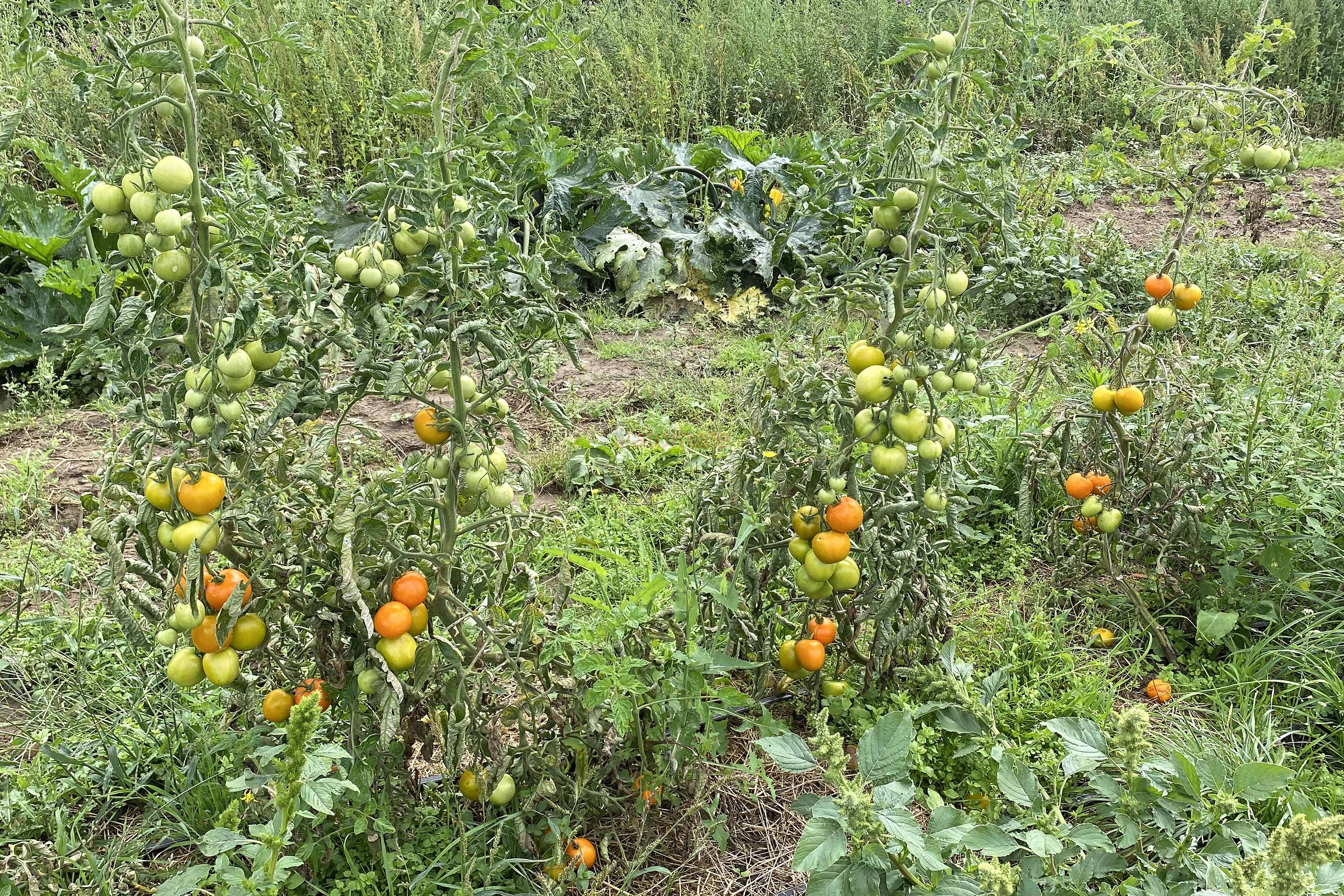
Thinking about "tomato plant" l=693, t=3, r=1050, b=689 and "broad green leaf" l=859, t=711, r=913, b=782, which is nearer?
"broad green leaf" l=859, t=711, r=913, b=782

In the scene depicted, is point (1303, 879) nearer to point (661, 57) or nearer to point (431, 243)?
point (431, 243)

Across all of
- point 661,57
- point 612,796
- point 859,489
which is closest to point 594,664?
point 612,796

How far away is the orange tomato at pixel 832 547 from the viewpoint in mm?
1834

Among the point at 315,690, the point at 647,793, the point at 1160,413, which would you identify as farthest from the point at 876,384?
the point at 1160,413

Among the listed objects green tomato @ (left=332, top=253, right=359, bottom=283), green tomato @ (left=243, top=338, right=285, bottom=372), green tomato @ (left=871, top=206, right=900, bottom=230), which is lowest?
green tomato @ (left=871, top=206, right=900, bottom=230)

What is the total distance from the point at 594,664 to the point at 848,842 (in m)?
0.51

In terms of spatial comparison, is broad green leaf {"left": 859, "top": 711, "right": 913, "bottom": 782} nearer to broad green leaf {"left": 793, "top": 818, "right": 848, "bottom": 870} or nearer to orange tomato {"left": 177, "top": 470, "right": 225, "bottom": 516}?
broad green leaf {"left": 793, "top": 818, "right": 848, "bottom": 870}

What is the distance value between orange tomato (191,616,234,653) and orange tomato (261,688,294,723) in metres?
0.16

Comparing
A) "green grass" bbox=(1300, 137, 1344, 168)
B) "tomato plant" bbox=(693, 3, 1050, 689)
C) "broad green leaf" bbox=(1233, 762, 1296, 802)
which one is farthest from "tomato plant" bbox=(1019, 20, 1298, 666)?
"green grass" bbox=(1300, 137, 1344, 168)

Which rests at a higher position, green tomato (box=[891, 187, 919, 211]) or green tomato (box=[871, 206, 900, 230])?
green tomato (box=[891, 187, 919, 211])

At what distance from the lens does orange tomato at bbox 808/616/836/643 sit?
203 cm

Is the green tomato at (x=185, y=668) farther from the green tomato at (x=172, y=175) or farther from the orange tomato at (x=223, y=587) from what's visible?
the green tomato at (x=172, y=175)

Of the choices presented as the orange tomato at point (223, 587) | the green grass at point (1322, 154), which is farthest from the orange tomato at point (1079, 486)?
the green grass at point (1322, 154)

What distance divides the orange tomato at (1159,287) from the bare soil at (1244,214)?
10.5ft
